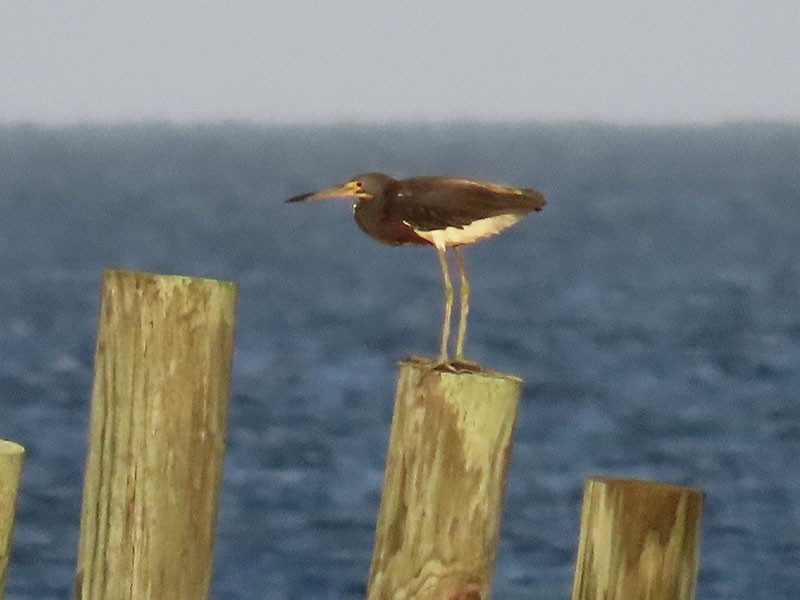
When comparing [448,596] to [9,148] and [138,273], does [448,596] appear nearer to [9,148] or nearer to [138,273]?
[138,273]

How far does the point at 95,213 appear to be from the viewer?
10.1m

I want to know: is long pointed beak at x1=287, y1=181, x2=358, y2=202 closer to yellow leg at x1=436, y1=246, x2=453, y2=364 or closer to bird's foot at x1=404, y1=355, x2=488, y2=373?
yellow leg at x1=436, y1=246, x2=453, y2=364

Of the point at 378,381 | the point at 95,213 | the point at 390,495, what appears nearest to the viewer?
the point at 390,495

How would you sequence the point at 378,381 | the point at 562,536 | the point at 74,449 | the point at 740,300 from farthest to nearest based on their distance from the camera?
the point at 740,300
the point at 378,381
the point at 74,449
the point at 562,536

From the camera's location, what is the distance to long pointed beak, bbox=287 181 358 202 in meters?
3.00

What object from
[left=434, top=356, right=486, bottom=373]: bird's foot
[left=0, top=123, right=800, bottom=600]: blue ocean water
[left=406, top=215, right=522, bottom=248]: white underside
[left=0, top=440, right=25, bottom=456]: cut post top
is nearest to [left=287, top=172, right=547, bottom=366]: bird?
[left=406, top=215, right=522, bottom=248]: white underside

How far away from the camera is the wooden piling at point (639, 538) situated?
246cm

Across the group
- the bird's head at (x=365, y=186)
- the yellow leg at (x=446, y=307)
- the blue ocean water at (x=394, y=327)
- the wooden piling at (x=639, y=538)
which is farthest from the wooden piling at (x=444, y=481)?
the blue ocean water at (x=394, y=327)

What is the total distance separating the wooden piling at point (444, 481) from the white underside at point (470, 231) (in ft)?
1.63

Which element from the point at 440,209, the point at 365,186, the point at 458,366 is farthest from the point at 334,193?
the point at 458,366

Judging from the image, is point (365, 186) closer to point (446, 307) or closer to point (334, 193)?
point (334, 193)

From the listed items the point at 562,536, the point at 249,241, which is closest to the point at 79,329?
the point at 249,241

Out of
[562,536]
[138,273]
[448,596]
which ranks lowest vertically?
[562,536]

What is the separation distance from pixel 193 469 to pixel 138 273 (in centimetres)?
28
